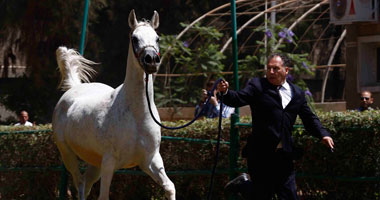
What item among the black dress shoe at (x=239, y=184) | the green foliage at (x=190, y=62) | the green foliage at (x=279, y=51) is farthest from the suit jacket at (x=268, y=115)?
the green foliage at (x=190, y=62)

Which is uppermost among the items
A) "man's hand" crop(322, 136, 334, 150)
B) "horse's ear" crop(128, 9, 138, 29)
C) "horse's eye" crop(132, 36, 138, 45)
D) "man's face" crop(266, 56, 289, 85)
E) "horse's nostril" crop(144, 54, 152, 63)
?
"horse's ear" crop(128, 9, 138, 29)

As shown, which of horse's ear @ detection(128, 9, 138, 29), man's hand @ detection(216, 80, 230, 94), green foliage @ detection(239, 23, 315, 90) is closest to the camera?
man's hand @ detection(216, 80, 230, 94)

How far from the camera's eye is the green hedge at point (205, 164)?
26.0ft

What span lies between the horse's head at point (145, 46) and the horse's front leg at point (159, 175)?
1.01 metres

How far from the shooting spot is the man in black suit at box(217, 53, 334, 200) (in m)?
6.79

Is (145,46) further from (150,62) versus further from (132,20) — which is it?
(132,20)

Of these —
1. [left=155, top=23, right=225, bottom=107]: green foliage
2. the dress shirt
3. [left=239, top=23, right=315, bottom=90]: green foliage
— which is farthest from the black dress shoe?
[left=155, top=23, right=225, bottom=107]: green foliage

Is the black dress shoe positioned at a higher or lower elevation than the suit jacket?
lower

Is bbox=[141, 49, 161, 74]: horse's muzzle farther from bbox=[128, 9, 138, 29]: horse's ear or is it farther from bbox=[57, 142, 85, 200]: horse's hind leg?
bbox=[57, 142, 85, 200]: horse's hind leg

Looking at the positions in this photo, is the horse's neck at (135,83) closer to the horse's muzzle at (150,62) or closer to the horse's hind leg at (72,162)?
the horse's muzzle at (150,62)

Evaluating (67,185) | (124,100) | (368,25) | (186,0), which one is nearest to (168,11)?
(186,0)

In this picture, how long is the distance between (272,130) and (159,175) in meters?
1.30

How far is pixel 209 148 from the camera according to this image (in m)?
9.31

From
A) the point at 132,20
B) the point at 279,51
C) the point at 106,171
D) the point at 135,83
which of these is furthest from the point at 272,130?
the point at 279,51
